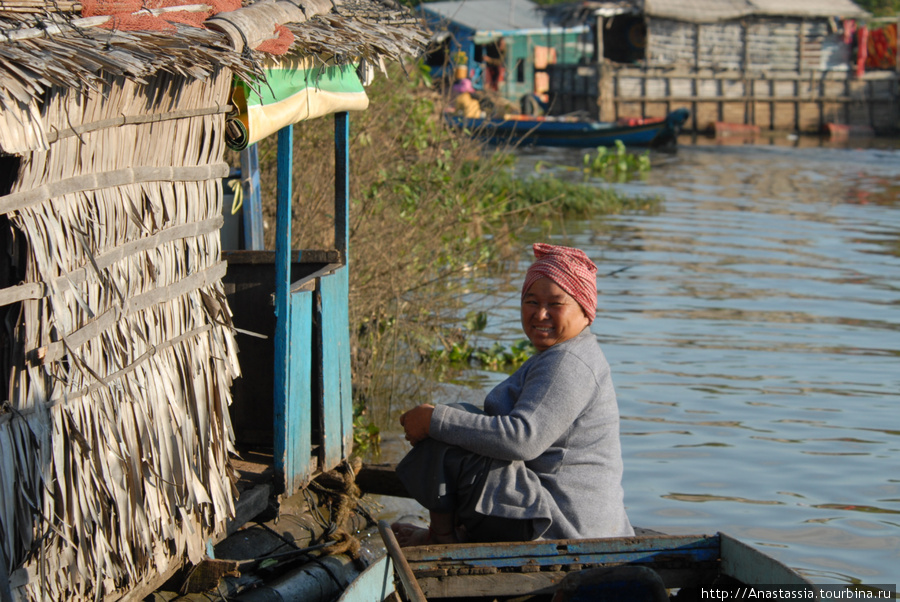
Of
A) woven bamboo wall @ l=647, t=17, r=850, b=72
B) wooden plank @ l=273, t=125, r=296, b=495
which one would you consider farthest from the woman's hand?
woven bamboo wall @ l=647, t=17, r=850, b=72

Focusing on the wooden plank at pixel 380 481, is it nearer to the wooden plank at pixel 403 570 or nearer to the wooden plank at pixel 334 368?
the wooden plank at pixel 334 368

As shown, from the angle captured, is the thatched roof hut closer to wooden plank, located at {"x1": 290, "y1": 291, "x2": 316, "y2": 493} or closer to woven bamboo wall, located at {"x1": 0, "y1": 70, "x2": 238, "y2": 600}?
woven bamboo wall, located at {"x1": 0, "y1": 70, "x2": 238, "y2": 600}

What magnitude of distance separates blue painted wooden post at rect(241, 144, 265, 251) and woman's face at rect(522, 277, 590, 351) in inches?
104

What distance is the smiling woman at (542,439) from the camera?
3256 mm

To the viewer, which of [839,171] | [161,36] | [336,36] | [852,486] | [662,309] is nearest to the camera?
[161,36]

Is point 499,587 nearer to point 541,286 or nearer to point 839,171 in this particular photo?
point 541,286

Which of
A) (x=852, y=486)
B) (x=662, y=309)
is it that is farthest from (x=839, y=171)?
(x=852, y=486)

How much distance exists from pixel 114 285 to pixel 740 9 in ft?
99.5

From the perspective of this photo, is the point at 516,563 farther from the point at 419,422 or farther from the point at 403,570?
the point at 419,422

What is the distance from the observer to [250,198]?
18.7 feet

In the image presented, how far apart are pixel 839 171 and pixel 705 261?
11.9 m

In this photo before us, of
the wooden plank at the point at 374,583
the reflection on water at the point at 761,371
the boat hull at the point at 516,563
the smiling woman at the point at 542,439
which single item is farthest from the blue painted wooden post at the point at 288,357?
the reflection on water at the point at 761,371

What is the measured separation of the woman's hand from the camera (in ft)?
11.2

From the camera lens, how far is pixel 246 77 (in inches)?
132
